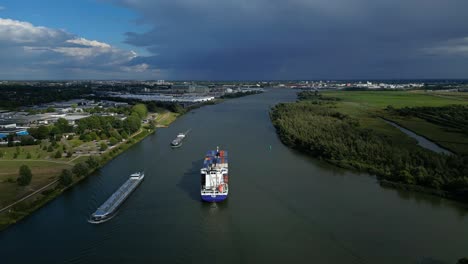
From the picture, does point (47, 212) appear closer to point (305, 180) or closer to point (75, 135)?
point (305, 180)

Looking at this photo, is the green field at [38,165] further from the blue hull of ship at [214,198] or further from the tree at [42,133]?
the blue hull of ship at [214,198]

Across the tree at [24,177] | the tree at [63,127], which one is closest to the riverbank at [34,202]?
the tree at [24,177]

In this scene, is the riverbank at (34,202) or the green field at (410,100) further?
the green field at (410,100)

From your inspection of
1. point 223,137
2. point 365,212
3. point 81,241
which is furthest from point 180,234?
point 223,137

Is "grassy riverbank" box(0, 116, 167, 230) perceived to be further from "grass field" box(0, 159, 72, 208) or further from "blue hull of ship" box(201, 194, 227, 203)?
"blue hull of ship" box(201, 194, 227, 203)

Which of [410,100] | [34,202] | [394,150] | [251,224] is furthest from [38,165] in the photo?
[410,100]

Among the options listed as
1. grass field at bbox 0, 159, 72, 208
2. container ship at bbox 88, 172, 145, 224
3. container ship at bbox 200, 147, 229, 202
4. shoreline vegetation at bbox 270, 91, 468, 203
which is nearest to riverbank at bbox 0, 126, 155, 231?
grass field at bbox 0, 159, 72, 208
